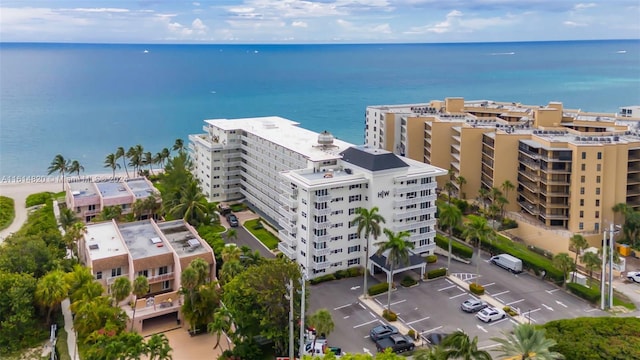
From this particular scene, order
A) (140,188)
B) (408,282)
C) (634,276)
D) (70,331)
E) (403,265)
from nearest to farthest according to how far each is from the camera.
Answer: (70,331)
(408,282)
(403,265)
(634,276)
(140,188)

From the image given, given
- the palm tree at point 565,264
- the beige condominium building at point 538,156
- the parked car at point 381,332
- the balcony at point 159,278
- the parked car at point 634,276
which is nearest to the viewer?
the parked car at point 381,332

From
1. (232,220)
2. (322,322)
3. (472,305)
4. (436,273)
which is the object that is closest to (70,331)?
(322,322)

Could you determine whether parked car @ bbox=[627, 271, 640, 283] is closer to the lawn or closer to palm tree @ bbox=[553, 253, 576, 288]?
palm tree @ bbox=[553, 253, 576, 288]

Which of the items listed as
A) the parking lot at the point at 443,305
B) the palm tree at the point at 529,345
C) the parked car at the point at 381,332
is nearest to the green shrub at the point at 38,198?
the parking lot at the point at 443,305

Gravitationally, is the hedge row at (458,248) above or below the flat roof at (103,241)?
below

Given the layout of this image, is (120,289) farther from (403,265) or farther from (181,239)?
(403,265)

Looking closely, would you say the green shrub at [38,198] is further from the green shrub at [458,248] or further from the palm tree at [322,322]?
the palm tree at [322,322]
